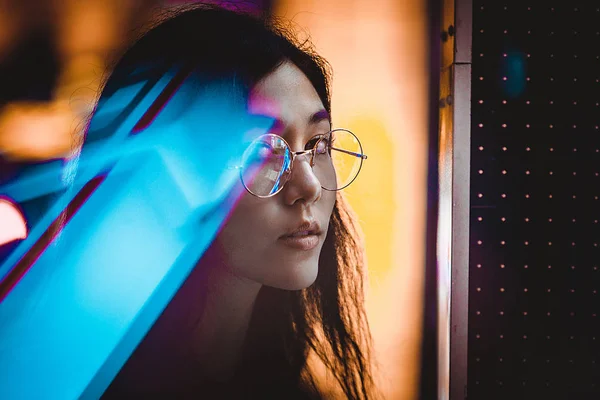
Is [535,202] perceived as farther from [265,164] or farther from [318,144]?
[265,164]

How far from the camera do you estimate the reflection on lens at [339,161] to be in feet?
3.56

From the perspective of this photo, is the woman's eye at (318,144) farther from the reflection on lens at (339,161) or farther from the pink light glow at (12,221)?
the pink light glow at (12,221)

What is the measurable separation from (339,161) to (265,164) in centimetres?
21

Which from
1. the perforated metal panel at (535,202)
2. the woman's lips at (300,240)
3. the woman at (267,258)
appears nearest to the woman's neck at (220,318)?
the woman at (267,258)

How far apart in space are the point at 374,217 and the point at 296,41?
441mm

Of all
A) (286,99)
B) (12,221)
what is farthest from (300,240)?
(12,221)

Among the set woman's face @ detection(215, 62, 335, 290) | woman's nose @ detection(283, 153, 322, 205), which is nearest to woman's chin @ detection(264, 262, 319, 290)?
woman's face @ detection(215, 62, 335, 290)

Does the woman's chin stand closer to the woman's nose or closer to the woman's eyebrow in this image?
the woman's nose

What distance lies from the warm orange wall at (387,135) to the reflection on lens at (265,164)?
0.69ft

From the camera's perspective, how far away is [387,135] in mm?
1181

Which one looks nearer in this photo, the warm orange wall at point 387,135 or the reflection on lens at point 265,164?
the reflection on lens at point 265,164

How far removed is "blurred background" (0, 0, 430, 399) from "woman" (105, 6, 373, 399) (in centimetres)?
4

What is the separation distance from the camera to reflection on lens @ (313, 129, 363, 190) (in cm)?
109

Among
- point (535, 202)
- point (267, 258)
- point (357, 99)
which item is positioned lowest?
point (267, 258)
